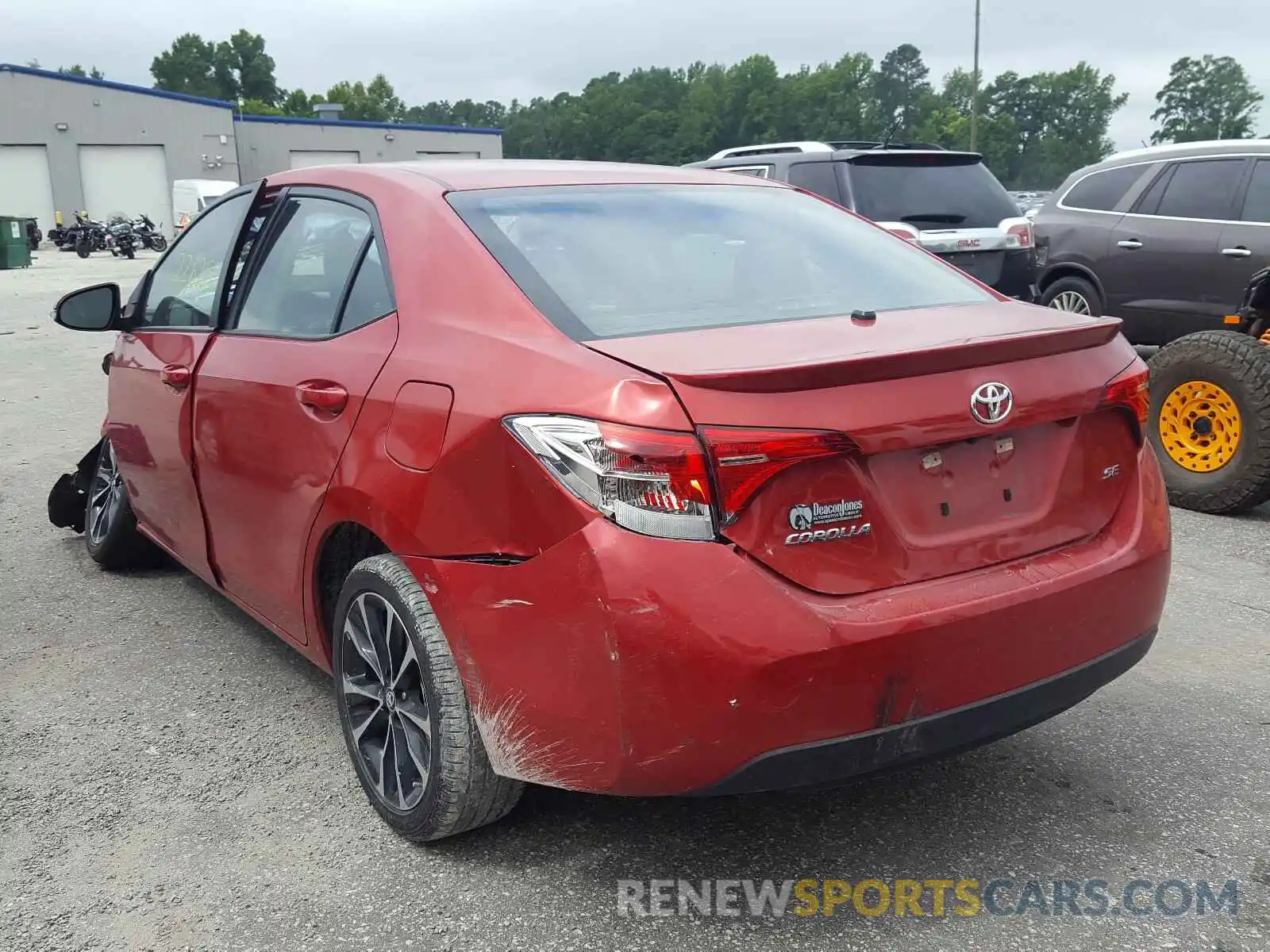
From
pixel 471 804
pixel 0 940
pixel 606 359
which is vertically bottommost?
pixel 0 940

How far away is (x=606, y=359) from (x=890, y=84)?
13039 centimetres

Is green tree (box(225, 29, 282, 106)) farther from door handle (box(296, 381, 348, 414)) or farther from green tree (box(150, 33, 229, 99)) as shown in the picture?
door handle (box(296, 381, 348, 414))

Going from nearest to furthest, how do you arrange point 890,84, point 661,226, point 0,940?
1. point 0,940
2. point 661,226
3. point 890,84

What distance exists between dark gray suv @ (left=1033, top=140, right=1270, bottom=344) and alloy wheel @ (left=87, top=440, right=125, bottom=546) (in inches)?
265

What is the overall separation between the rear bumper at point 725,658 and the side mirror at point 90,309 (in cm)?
246

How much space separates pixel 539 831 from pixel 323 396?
1.21 meters

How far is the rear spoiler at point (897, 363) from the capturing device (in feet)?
6.98

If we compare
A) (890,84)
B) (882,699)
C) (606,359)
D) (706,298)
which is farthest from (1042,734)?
(890,84)

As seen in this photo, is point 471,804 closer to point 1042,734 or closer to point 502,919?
point 502,919

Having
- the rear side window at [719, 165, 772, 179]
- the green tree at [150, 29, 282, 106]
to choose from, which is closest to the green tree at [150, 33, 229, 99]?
the green tree at [150, 29, 282, 106]

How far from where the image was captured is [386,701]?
2734 mm

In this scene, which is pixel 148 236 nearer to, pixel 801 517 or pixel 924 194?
pixel 924 194

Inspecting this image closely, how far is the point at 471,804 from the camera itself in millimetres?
2535

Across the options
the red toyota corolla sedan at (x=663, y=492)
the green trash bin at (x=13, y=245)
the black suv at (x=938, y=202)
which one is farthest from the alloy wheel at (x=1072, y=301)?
the green trash bin at (x=13, y=245)
